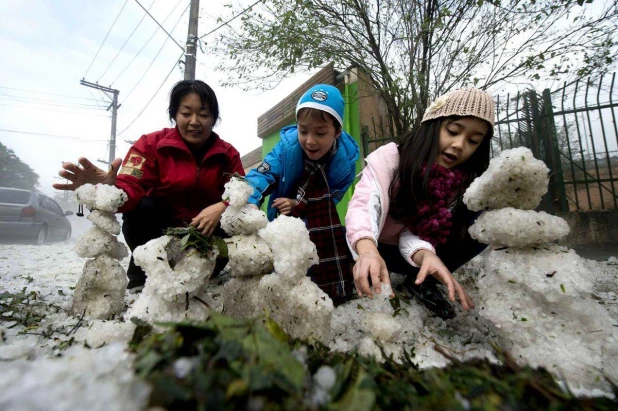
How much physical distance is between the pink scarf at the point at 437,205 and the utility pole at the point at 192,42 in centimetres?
530

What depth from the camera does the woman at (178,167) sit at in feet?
6.40

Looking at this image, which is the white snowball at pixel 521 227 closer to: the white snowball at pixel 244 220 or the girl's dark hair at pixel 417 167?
the girl's dark hair at pixel 417 167

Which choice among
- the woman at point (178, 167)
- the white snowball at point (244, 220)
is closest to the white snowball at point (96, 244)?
the woman at point (178, 167)

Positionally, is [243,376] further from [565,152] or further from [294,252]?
[565,152]

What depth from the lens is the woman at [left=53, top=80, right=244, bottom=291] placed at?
6.40 feet

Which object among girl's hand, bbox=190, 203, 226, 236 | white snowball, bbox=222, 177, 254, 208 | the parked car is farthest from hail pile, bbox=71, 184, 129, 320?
the parked car

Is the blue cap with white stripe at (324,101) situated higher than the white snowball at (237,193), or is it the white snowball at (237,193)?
the blue cap with white stripe at (324,101)

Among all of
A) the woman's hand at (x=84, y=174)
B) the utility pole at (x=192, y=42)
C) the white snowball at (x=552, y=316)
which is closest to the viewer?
the white snowball at (x=552, y=316)

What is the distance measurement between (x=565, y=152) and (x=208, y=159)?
432 centimetres

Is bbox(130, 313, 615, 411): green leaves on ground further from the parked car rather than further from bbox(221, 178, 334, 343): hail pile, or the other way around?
the parked car

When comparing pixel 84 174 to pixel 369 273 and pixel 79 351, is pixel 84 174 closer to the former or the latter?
pixel 79 351

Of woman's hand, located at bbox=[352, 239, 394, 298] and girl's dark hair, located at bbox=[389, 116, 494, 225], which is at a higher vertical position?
girl's dark hair, located at bbox=[389, 116, 494, 225]

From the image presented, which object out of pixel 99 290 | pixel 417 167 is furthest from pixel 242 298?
pixel 417 167

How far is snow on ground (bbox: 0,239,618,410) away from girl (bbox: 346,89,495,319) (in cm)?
32
